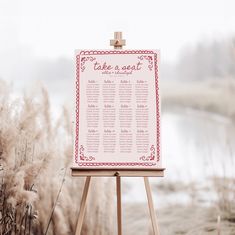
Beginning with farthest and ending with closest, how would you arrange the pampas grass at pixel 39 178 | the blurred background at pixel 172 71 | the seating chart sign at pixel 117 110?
1. the blurred background at pixel 172 71
2. the pampas grass at pixel 39 178
3. the seating chart sign at pixel 117 110

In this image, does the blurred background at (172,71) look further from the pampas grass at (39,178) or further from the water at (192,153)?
the pampas grass at (39,178)

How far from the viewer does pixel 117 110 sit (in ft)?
7.21

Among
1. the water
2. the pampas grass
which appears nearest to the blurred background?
the water

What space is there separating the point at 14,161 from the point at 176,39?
4.62 ft

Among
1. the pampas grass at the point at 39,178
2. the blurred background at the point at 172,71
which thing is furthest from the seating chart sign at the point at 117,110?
the blurred background at the point at 172,71

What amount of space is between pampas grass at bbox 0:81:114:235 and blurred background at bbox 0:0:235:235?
239mm

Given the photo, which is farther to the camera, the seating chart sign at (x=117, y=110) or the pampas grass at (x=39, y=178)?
the pampas grass at (x=39, y=178)

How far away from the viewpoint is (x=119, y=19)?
3053mm

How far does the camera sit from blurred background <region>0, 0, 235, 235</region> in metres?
2.98

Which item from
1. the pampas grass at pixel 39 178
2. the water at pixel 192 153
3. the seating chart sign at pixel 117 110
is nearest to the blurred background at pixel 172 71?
the water at pixel 192 153

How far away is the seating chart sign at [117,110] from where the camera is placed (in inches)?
85.3

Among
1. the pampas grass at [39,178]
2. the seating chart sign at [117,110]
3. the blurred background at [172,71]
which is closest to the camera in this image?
the seating chart sign at [117,110]

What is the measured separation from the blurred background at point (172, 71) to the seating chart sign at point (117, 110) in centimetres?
79

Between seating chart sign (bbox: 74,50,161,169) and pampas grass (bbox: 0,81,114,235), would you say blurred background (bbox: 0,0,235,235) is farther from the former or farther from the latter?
seating chart sign (bbox: 74,50,161,169)
